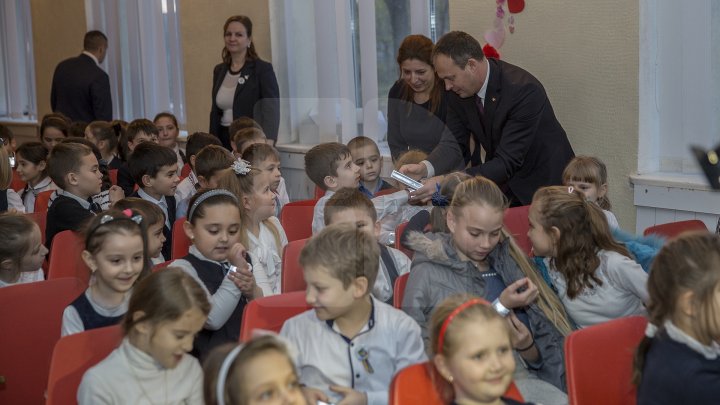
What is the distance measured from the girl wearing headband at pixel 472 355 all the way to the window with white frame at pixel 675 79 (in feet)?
5.67

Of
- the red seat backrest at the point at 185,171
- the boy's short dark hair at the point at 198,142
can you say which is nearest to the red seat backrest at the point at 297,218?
the boy's short dark hair at the point at 198,142

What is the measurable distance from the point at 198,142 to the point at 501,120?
2412mm

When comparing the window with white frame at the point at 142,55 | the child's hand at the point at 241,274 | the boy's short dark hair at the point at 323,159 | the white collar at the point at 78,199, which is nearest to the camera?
the child's hand at the point at 241,274

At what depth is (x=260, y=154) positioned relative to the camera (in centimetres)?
426

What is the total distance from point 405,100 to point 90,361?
189cm

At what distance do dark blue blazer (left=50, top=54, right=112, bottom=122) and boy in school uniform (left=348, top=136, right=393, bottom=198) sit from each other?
219 inches

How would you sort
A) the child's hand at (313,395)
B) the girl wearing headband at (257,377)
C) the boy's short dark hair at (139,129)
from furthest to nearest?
the boy's short dark hair at (139,129) < the child's hand at (313,395) < the girl wearing headband at (257,377)

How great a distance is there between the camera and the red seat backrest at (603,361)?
7.56 feet

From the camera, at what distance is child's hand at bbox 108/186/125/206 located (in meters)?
4.82

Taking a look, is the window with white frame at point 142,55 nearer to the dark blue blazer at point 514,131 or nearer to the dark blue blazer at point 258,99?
the dark blue blazer at point 258,99

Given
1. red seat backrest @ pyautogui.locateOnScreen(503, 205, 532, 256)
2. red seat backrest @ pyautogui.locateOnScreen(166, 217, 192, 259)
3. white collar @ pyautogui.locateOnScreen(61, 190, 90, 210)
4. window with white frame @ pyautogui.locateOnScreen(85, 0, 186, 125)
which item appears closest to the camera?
red seat backrest @ pyautogui.locateOnScreen(503, 205, 532, 256)

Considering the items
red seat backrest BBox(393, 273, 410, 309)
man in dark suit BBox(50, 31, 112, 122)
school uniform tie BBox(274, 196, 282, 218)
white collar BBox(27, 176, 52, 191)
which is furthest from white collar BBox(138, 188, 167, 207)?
man in dark suit BBox(50, 31, 112, 122)

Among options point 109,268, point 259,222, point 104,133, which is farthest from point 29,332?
point 104,133

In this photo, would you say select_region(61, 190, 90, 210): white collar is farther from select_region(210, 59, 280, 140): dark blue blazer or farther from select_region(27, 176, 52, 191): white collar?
select_region(27, 176, 52, 191): white collar
